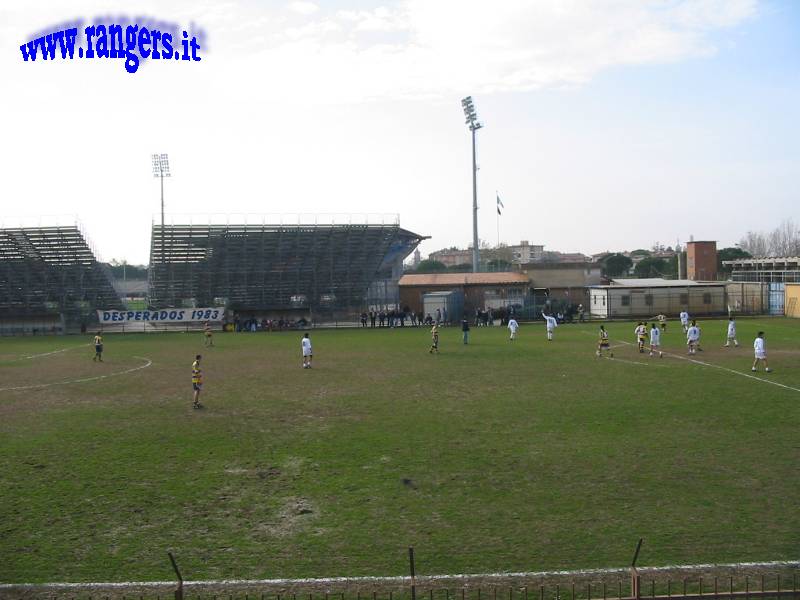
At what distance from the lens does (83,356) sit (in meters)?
35.0

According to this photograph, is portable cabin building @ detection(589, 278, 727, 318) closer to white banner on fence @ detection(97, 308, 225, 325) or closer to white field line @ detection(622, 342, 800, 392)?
white field line @ detection(622, 342, 800, 392)

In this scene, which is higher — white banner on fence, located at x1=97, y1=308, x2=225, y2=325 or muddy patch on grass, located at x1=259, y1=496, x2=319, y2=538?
white banner on fence, located at x1=97, y1=308, x2=225, y2=325

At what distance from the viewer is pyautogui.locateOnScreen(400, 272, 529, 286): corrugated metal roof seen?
62125mm

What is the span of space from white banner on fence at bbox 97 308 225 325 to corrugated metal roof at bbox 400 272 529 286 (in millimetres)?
17598

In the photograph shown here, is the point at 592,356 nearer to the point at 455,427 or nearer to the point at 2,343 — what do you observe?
the point at 455,427

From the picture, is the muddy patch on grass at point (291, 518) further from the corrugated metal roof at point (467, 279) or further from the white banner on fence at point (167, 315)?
the corrugated metal roof at point (467, 279)

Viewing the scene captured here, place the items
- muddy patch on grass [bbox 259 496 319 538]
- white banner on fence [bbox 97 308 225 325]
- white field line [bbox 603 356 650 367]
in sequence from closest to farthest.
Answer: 1. muddy patch on grass [bbox 259 496 319 538]
2. white field line [bbox 603 356 650 367]
3. white banner on fence [bbox 97 308 225 325]

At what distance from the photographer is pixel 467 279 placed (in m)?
64.0

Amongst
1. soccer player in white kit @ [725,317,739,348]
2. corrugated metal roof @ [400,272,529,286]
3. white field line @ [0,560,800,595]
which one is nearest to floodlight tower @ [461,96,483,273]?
corrugated metal roof @ [400,272,529,286]

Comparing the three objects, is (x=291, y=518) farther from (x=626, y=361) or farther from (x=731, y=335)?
→ (x=731, y=335)

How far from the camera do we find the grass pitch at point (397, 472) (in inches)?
364

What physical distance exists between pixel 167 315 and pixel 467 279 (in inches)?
1072

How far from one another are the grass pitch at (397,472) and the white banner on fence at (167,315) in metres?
30.8

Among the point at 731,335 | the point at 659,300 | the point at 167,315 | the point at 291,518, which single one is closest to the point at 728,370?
the point at 731,335
